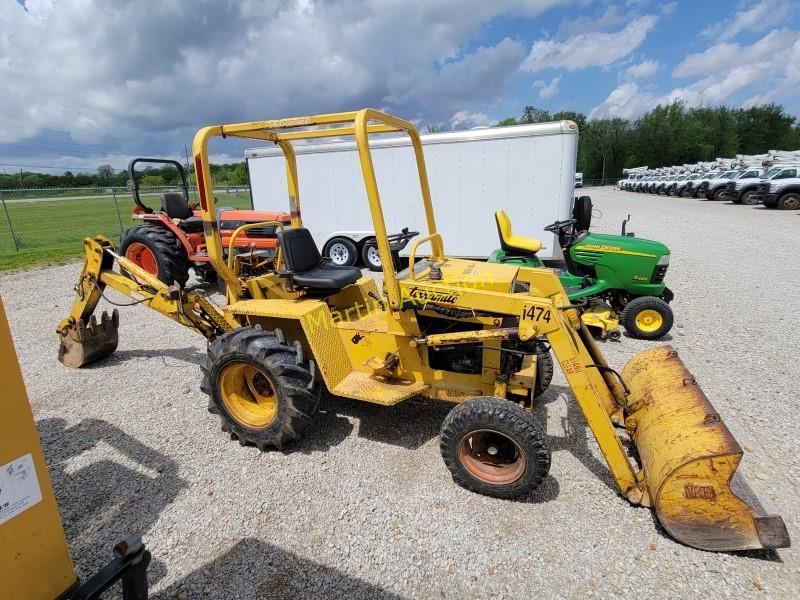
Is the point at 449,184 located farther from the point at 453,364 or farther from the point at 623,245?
the point at 453,364

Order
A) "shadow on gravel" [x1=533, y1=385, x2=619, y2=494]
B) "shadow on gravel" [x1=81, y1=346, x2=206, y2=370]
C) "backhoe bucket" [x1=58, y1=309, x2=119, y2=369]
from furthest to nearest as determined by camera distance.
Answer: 1. "shadow on gravel" [x1=81, y1=346, x2=206, y2=370]
2. "backhoe bucket" [x1=58, y1=309, x2=119, y2=369]
3. "shadow on gravel" [x1=533, y1=385, x2=619, y2=494]

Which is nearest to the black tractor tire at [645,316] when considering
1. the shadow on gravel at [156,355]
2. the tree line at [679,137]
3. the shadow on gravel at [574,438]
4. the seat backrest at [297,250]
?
the shadow on gravel at [574,438]

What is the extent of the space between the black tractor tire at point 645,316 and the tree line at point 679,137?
5854 cm

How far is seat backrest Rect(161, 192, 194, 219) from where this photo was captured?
799 centimetres

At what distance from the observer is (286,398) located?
3.10m

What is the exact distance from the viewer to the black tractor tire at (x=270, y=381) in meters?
3.11

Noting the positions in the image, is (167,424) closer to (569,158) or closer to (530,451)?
(530,451)

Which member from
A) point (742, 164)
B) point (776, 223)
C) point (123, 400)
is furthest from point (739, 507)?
point (742, 164)

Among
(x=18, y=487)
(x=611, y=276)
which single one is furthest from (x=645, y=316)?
(x=18, y=487)

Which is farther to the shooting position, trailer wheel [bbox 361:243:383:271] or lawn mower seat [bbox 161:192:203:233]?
trailer wheel [bbox 361:243:383:271]

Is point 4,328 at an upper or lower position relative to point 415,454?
upper

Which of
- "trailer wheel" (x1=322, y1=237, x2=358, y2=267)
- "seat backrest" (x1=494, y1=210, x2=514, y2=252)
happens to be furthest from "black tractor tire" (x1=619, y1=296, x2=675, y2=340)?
"trailer wheel" (x1=322, y1=237, x2=358, y2=267)

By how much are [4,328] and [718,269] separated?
11.0 metres

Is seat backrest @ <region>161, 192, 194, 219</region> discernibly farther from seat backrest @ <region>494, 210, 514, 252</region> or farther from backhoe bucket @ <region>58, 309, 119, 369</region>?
seat backrest @ <region>494, 210, 514, 252</region>
